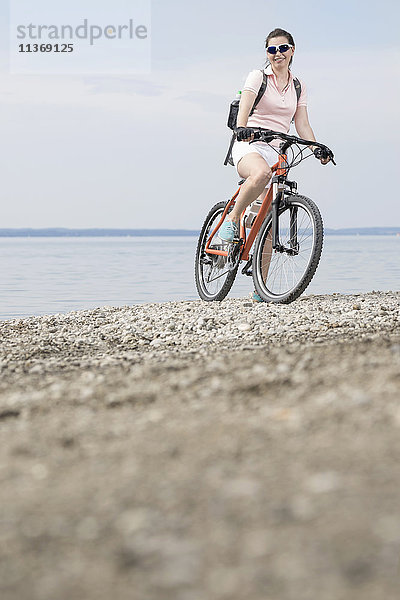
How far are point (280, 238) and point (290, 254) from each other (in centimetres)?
22

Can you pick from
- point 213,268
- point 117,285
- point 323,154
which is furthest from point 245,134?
point 117,285

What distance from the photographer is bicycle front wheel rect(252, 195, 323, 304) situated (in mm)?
6461

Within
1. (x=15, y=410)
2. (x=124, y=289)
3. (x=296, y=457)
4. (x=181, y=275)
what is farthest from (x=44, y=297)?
(x=296, y=457)

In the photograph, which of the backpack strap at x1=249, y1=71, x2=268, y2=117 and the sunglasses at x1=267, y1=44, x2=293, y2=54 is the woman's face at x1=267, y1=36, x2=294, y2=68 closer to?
the sunglasses at x1=267, y1=44, x2=293, y2=54

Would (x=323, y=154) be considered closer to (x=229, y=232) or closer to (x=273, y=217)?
(x=273, y=217)

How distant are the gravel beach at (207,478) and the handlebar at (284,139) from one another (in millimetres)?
3311

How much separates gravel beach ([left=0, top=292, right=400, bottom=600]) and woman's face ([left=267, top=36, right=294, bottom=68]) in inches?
162

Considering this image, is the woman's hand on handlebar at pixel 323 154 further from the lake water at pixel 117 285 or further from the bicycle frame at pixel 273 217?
the lake water at pixel 117 285

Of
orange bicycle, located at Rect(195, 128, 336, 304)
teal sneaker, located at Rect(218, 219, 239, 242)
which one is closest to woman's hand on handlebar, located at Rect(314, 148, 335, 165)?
orange bicycle, located at Rect(195, 128, 336, 304)

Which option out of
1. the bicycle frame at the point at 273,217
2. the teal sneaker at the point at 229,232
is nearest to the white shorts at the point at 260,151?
the bicycle frame at the point at 273,217

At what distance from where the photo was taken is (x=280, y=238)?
678 centimetres

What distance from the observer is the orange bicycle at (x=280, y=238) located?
21.5 ft

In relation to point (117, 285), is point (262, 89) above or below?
above

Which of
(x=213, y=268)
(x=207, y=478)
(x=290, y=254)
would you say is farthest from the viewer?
(x=213, y=268)
